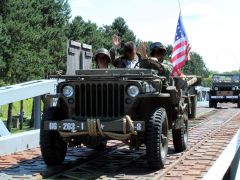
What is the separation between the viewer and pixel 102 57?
8.54 meters

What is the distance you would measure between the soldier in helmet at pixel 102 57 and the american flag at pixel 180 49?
2.64 m

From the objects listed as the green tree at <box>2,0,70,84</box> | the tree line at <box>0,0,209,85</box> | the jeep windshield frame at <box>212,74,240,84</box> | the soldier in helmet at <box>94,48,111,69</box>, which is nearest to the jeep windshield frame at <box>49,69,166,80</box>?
the soldier in helmet at <box>94,48,111,69</box>

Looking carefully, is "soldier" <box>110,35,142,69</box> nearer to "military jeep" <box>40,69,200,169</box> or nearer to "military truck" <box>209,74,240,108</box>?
"military jeep" <box>40,69,200,169</box>

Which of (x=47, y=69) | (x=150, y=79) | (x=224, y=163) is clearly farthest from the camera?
(x=47, y=69)

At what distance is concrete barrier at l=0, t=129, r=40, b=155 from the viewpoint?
8.70 metres

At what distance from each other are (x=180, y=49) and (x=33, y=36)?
88.8ft

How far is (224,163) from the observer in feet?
19.8

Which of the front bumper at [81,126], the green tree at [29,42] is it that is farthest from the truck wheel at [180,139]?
the green tree at [29,42]

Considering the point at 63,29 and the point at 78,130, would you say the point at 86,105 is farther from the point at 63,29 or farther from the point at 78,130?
the point at 63,29

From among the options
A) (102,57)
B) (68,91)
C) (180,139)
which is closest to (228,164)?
(68,91)

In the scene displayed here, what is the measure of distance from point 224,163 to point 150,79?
5.86ft

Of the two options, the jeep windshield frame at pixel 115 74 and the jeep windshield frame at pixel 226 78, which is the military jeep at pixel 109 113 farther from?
the jeep windshield frame at pixel 226 78

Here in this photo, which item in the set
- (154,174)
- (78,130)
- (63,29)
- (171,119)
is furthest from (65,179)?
(63,29)

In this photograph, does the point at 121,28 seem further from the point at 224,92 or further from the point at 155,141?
the point at 155,141
